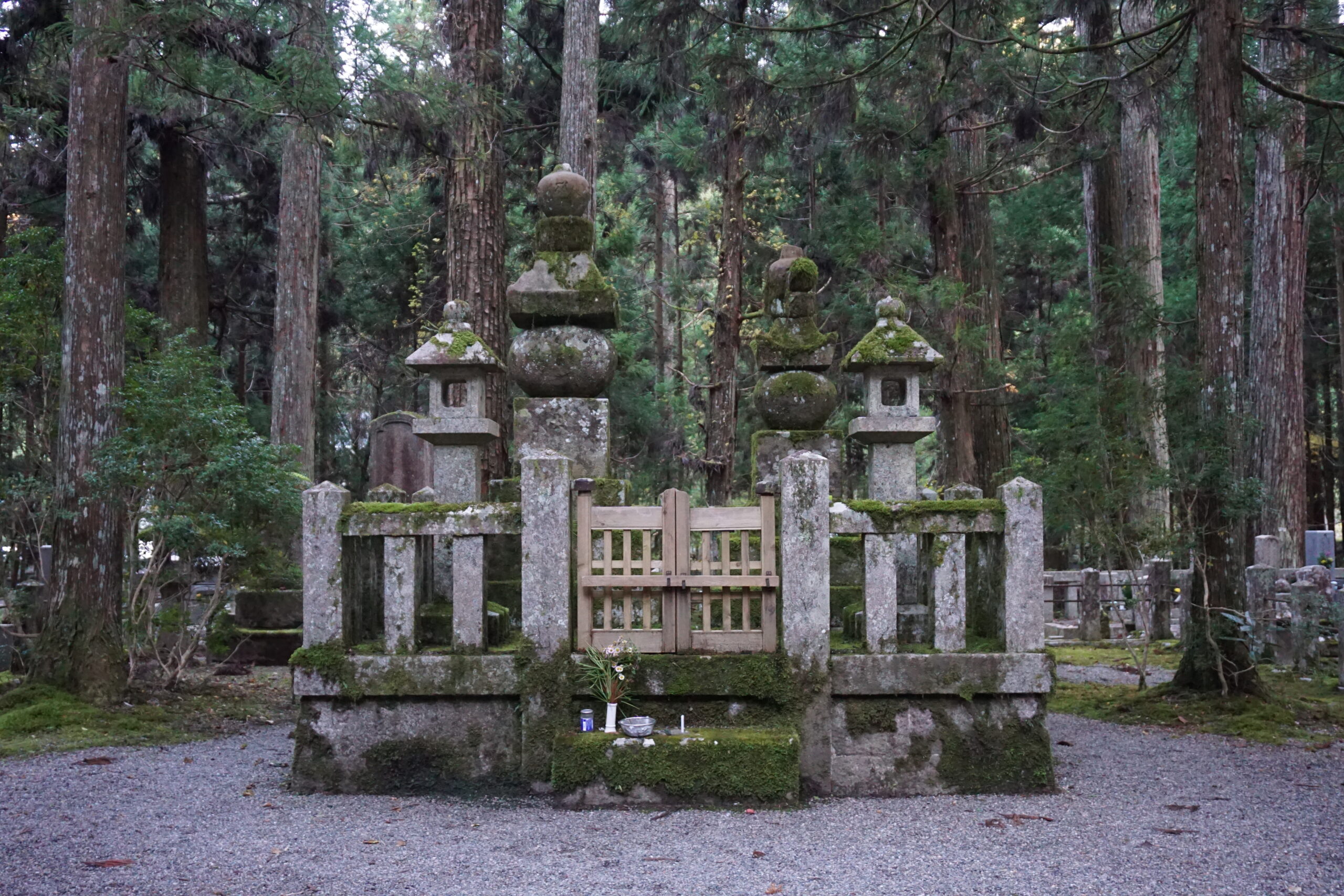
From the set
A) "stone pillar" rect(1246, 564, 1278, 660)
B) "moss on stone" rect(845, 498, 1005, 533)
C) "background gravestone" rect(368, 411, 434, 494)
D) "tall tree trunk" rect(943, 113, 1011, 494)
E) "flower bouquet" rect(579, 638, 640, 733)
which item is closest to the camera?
"flower bouquet" rect(579, 638, 640, 733)

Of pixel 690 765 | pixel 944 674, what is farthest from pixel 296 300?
pixel 944 674

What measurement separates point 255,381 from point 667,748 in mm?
19785

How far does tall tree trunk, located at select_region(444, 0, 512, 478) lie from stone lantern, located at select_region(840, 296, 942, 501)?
4.56 meters

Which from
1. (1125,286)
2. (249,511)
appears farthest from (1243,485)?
(249,511)

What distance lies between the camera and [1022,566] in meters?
Result: 5.84

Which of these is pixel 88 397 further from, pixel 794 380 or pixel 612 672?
pixel 794 380

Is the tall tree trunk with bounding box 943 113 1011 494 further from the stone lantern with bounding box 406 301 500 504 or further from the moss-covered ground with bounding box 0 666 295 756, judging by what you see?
the moss-covered ground with bounding box 0 666 295 756

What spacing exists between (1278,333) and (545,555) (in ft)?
47.9

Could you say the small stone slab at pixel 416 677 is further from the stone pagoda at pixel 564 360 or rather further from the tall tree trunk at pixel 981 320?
the tall tree trunk at pixel 981 320

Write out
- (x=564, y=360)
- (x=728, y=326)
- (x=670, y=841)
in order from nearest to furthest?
1. (x=670, y=841)
2. (x=564, y=360)
3. (x=728, y=326)

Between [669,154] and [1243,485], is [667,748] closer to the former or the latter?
[1243,485]

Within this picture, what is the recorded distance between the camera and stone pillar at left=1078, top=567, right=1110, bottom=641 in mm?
14203

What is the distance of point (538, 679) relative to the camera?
5.79 m

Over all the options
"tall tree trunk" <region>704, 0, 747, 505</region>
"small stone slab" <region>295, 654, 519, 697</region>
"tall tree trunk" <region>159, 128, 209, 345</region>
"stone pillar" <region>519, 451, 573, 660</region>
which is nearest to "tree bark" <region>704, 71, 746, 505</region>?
"tall tree trunk" <region>704, 0, 747, 505</region>
